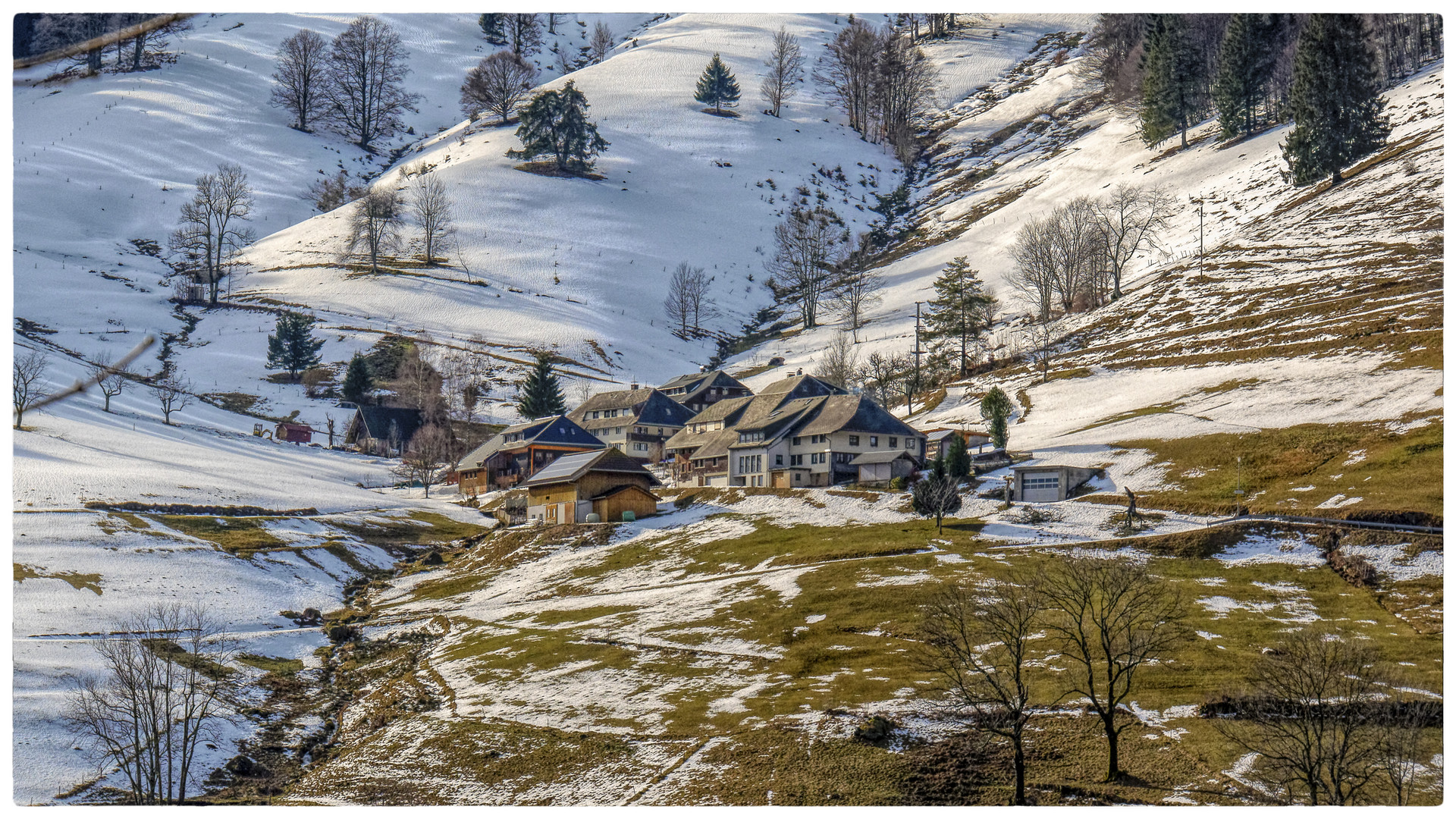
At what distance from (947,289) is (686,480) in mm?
56152

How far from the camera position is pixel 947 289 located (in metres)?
164

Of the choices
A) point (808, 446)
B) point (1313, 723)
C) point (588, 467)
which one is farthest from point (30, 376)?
point (1313, 723)

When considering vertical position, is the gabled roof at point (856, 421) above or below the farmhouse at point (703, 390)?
below

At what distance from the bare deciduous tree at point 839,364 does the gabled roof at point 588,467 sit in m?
50.4

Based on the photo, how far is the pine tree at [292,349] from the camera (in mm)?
172125

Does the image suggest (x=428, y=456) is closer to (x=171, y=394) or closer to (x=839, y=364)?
(x=171, y=394)

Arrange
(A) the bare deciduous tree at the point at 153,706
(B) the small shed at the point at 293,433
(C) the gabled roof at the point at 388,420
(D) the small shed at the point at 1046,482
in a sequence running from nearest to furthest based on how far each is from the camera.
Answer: (A) the bare deciduous tree at the point at 153,706
(D) the small shed at the point at 1046,482
(B) the small shed at the point at 293,433
(C) the gabled roof at the point at 388,420

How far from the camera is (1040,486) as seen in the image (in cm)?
9612

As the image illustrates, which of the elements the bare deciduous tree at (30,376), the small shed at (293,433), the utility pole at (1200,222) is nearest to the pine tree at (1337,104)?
the utility pole at (1200,222)

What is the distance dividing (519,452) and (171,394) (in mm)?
50781

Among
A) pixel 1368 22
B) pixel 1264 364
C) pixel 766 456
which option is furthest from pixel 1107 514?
pixel 1368 22

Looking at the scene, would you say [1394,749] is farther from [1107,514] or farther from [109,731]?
[109,731]

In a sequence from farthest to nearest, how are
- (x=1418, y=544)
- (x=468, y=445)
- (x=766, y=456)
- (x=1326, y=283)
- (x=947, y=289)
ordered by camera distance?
1. (x=947, y=289)
2. (x=468, y=445)
3. (x=1326, y=283)
4. (x=766, y=456)
5. (x=1418, y=544)

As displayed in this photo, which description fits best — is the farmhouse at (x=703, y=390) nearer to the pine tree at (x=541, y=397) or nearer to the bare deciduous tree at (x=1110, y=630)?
the pine tree at (x=541, y=397)
